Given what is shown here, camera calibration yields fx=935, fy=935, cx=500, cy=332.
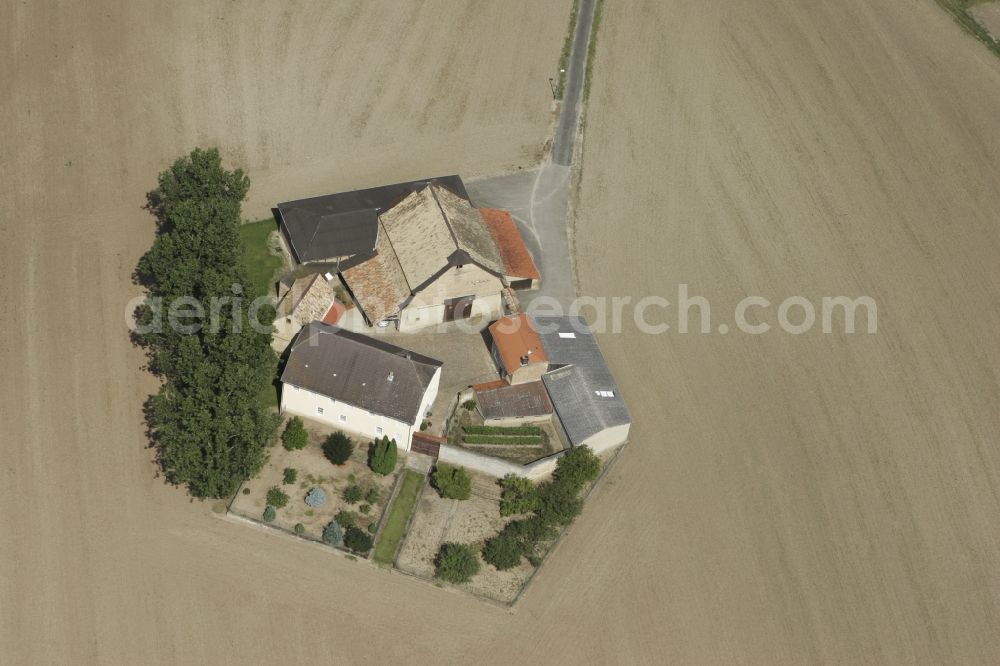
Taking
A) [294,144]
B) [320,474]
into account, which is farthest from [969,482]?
[294,144]

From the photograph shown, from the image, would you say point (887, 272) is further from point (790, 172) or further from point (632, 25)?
point (632, 25)

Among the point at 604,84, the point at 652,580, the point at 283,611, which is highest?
the point at 604,84

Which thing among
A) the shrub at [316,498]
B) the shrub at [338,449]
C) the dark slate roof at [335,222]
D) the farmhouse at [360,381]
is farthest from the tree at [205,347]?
the dark slate roof at [335,222]

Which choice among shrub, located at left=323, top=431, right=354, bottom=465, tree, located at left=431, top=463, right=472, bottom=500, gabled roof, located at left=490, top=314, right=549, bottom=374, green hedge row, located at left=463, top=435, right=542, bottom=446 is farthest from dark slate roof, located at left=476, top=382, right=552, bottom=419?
shrub, located at left=323, top=431, right=354, bottom=465

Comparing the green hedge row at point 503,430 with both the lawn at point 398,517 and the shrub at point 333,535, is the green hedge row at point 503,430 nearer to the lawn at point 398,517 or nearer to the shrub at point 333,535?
the lawn at point 398,517

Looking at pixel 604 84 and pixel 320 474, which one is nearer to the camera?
pixel 320 474

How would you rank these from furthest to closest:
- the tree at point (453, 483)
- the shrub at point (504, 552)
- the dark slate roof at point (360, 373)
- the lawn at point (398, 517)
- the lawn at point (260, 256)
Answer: the lawn at point (260, 256) < the dark slate roof at point (360, 373) < the tree at point (453, 483) < the lawn at point (398, 517) < the shrub at point (504, 552)

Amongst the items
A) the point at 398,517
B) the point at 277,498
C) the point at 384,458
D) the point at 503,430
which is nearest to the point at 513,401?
the point at 503,430
